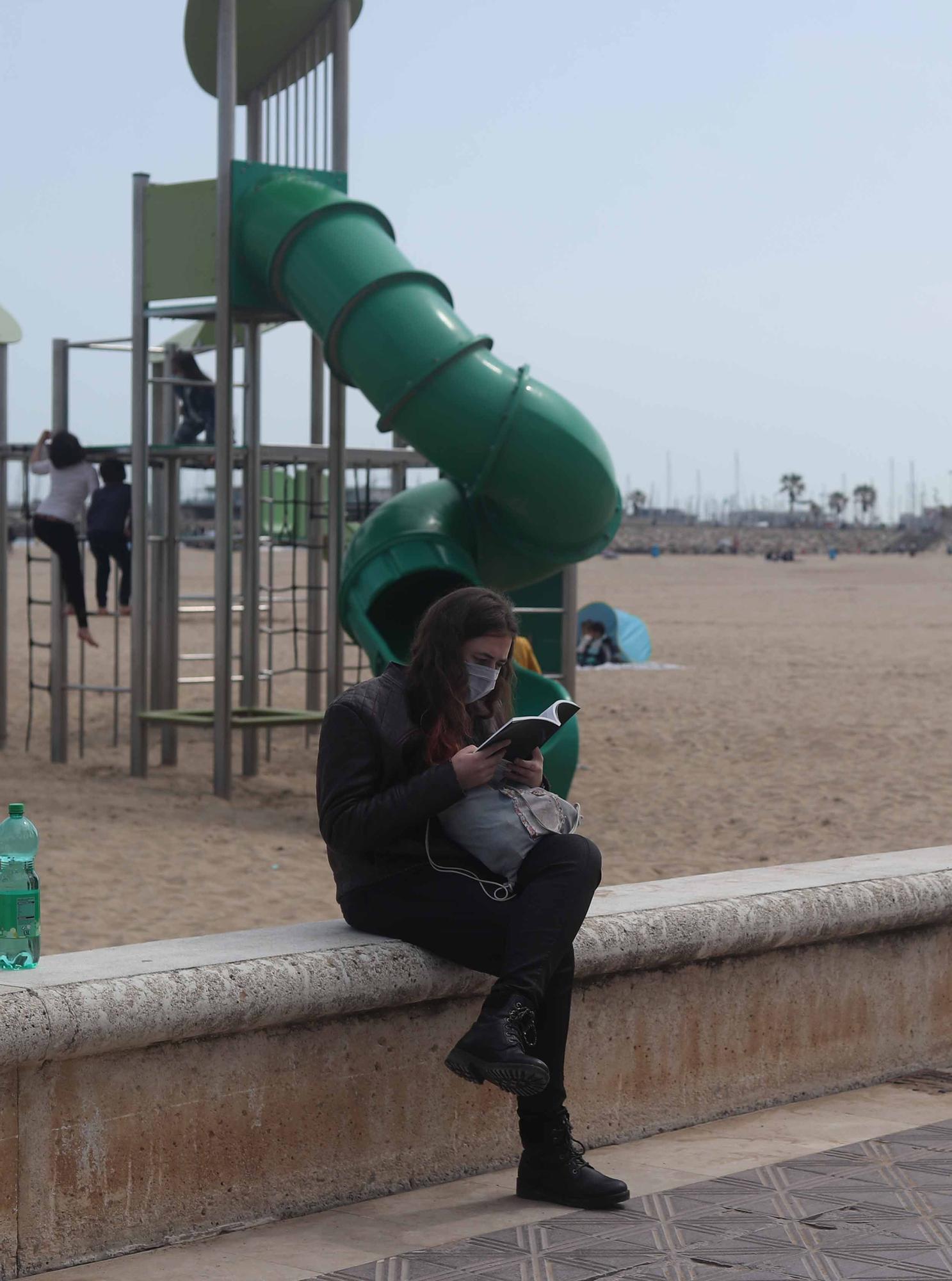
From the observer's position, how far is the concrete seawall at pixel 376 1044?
11.0ft

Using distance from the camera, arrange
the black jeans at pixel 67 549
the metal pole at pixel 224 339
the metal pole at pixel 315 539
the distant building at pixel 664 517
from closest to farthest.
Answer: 1. the metal pole at pixel 224 339
2. the black jeans at pixel 67 549
3. the metal pole at pixel 315 539
4. the distant building at pixel 664 517

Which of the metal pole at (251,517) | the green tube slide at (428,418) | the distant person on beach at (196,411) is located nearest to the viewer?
the green tube slide at (428,418)

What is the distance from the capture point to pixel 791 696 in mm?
19000

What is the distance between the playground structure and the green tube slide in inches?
0.5

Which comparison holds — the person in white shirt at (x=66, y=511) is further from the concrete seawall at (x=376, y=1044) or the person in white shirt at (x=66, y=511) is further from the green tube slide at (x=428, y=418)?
the concrete seawall at (x=376, y=1044)

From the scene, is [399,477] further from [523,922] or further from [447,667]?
[523,922]

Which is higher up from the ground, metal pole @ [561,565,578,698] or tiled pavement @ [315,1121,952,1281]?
metal pole @ [561,565,578,698]

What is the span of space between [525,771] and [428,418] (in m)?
6.88

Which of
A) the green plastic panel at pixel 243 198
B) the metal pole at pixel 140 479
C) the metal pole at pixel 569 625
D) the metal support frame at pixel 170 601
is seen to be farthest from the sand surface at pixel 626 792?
the green plastic panel at pixel 243 198

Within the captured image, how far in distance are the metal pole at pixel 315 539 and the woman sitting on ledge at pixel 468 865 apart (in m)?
10.5

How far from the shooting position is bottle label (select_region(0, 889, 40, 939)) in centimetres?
377

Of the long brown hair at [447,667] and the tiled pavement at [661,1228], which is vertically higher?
the long brown hair at [447,667]

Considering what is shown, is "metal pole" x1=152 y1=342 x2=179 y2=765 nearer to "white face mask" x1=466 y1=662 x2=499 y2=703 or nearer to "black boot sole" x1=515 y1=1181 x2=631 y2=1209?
"white face mask" x1=466 y1=662 x2=499 y2=703

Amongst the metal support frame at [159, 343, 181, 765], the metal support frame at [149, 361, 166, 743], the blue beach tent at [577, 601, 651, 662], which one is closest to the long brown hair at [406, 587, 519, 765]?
the metal support frame at [159, 343, 181, 765]
